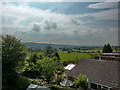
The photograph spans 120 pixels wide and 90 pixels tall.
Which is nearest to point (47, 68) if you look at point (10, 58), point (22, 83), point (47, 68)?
point (47, 68)

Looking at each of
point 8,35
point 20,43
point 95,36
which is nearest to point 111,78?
point 95,36

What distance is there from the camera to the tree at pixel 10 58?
11.4ft

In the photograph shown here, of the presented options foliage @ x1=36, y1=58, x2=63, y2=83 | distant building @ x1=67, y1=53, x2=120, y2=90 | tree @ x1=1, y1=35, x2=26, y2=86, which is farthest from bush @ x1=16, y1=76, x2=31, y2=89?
distant building @ x1=67, y1=53, x2=120, y2=90

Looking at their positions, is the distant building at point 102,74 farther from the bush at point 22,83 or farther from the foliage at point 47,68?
the bush at point 22,83

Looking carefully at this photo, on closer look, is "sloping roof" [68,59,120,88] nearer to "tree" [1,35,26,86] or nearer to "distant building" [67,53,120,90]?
"distant building" [67,53,120,90]

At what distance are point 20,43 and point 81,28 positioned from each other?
1776 mm

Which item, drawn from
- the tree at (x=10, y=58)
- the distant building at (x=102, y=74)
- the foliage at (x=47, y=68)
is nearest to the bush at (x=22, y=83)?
the tree at (x=10, y=58)

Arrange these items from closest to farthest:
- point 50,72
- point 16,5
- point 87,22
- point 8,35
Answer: point 16,5 → point 8,35 → point 87,22 → point 50,72

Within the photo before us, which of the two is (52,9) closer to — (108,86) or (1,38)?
(1,38)

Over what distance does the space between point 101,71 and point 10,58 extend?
2845 mm

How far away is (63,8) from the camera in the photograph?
3.69 metres

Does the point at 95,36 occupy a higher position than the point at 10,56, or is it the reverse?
the point at 95,36

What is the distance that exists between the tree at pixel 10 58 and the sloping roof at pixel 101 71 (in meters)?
2.30

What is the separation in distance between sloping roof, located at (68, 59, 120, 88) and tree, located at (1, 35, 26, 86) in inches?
90.7
